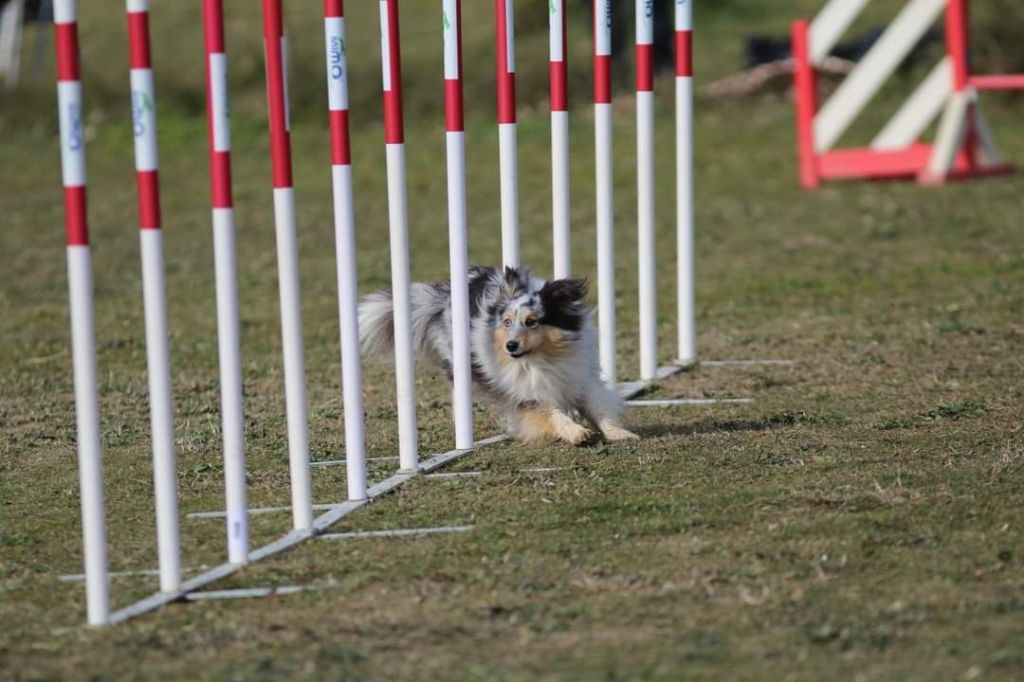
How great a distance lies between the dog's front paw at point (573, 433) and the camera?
7.20 meters

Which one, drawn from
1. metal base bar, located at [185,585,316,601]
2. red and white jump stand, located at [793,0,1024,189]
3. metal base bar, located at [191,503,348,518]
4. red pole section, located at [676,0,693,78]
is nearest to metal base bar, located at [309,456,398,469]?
metal base bar, located at [191,503,348,518]

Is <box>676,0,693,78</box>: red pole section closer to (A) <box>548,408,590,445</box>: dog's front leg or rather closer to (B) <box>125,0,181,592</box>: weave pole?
(A) <box>548,408,590,445</box>: dog's front leg

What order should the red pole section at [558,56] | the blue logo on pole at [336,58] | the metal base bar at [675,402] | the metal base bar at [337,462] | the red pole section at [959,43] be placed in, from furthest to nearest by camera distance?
the red pole section at [959,43], the metal base bar at [675,402], the red pole section at [558,56], the metal base bar at [337,462], the blue logo on pole at [336,58]

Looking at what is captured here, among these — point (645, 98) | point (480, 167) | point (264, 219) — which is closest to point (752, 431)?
point (645, 98)

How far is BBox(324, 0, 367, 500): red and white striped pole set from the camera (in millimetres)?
6109

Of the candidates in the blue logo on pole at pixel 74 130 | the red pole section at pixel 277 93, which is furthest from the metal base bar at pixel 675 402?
the blue logo on pole at pixel 74 130

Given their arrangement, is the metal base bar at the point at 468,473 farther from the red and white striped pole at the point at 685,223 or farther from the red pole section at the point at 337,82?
the red and white striped pole at the point at 685,223

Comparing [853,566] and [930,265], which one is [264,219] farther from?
[853,566]

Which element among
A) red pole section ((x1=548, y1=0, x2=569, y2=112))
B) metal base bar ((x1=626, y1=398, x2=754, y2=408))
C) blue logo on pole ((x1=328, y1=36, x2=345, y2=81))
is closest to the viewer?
blue logo on pole ((x1=328, y1=36, x2=345, y2=81))

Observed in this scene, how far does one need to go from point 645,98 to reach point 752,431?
2107mm

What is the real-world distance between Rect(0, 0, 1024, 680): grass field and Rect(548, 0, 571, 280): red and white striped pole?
2.66ft

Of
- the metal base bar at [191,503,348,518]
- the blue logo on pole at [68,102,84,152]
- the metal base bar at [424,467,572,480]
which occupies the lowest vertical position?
the metal base bar at [191,503,348,518]

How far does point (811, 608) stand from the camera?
4.61m

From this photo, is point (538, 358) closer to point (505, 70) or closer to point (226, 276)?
point (505, 70)
